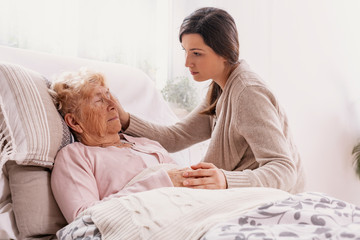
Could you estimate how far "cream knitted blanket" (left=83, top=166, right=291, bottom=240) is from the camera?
0.83 metres

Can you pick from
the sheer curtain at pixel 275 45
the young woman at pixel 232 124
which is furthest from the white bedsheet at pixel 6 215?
the sheer curtain at pixel 275 45

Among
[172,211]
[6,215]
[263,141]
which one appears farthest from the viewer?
[263,141]

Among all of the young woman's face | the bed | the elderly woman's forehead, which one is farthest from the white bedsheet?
the young woman's face

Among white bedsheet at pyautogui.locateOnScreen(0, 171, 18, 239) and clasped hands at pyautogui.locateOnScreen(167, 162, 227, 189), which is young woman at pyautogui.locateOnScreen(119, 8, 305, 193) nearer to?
clasped hands at pyautogui.locateOnScreen(167, 162, 227, 189)

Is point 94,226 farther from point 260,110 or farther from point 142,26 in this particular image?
point 142,26

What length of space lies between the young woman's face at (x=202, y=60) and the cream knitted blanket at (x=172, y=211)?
72cm

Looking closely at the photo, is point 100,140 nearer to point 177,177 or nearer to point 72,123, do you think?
point 72,123

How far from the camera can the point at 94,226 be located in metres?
0.94

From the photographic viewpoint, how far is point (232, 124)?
1.49m

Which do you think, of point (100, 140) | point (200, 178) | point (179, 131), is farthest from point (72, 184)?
point (179, 131)

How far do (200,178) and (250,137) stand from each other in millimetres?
276

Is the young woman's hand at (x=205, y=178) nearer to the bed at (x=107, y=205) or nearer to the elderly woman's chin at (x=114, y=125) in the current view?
the bed at (x=107, y=205)

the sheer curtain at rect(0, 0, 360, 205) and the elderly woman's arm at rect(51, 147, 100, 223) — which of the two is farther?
the sheer curtain at rect(0, 0, 360, 205)

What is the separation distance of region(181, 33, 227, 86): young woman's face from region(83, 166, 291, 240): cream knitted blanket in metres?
0.72
